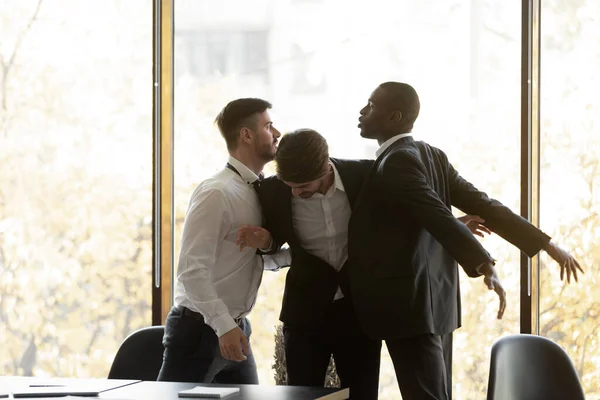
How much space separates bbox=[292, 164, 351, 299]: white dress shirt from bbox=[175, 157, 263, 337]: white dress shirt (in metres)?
0.23

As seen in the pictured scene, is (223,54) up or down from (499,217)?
up

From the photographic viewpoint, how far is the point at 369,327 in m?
3.03

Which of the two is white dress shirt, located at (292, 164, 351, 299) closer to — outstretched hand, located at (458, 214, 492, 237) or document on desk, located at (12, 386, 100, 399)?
outstretched hand, located at (458, 214, 492, 237)

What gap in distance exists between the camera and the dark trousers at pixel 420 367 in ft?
9.84

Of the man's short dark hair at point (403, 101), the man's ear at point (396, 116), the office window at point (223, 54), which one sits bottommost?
the man's ear at point (396, 116)

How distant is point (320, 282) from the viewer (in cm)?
311


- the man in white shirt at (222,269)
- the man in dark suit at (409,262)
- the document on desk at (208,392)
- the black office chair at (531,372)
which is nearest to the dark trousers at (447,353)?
the man in dark suit at (409,262)

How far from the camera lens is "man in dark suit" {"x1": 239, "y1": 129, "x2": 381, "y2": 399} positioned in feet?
10.2

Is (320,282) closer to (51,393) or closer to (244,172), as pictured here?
(244,172)

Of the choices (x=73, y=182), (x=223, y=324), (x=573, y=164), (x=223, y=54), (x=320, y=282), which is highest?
(x=223, y=54)

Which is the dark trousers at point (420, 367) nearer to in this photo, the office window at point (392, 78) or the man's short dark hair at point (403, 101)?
the man's short dark hair at point (403, 101)

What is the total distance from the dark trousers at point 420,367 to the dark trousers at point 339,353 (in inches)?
4.6

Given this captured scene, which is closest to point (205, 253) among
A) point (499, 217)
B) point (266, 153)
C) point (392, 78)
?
point (266, 153)

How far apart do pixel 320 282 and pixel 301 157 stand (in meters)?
0.47
